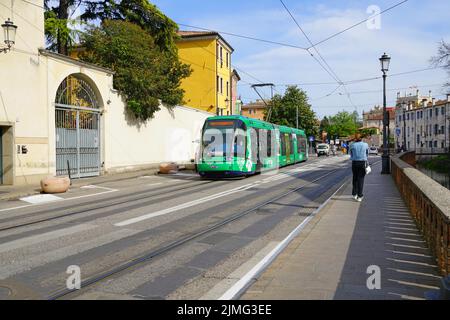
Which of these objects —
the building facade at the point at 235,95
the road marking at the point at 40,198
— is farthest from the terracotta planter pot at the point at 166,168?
the building facade at the point at 235,95

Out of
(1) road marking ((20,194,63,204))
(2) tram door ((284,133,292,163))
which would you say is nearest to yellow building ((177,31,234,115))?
(2) tram door ((284,133,292,163))

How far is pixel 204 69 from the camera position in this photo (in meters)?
45.4

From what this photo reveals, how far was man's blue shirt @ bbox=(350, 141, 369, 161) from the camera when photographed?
12070mm

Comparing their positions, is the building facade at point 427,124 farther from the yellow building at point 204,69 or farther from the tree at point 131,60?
the tree at point 131,60

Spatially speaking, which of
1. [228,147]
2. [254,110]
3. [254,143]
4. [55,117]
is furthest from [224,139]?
[254,110]

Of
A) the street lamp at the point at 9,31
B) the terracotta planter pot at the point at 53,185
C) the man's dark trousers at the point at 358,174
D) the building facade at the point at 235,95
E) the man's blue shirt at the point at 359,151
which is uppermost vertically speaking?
the building facade at the point at 235,95

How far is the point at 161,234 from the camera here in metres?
8.31

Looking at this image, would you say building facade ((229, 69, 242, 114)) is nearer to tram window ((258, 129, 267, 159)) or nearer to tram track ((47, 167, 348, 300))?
tram window ((258, 129, 267, 159))

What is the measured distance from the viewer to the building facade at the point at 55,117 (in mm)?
17922

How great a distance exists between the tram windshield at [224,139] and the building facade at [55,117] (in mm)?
1562
